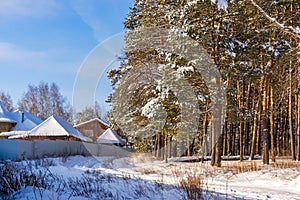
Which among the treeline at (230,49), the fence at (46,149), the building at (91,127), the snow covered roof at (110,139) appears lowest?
the fence at (46,149)

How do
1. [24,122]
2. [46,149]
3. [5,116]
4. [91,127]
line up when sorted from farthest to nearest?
[91,127], [24,122], [5,116], [46,149]

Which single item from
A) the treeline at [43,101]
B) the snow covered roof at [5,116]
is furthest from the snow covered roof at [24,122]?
the treeline at [43,101]

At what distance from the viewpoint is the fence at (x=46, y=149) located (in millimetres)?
17359

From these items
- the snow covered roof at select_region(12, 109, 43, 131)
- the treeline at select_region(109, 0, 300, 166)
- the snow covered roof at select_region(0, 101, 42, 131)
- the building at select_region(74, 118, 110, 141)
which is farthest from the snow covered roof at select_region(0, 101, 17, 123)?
the treeline at select_region(109, 0, 300, 166)

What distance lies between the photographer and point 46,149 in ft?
66.5

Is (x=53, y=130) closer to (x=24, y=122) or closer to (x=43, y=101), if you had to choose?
(x=24, y=122)

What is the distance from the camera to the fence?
1736 centimetres

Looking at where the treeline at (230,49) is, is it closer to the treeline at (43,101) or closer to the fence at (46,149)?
the fence at (46,149)

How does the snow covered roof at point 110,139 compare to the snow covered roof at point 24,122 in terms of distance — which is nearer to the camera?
the snow covered roof at point 110,139

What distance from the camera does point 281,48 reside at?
12211 mm

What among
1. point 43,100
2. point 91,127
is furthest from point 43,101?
point 91,127

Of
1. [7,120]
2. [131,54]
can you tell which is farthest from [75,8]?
[7,120]

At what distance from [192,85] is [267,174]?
14.7 ft

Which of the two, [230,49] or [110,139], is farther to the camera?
[110,139]
